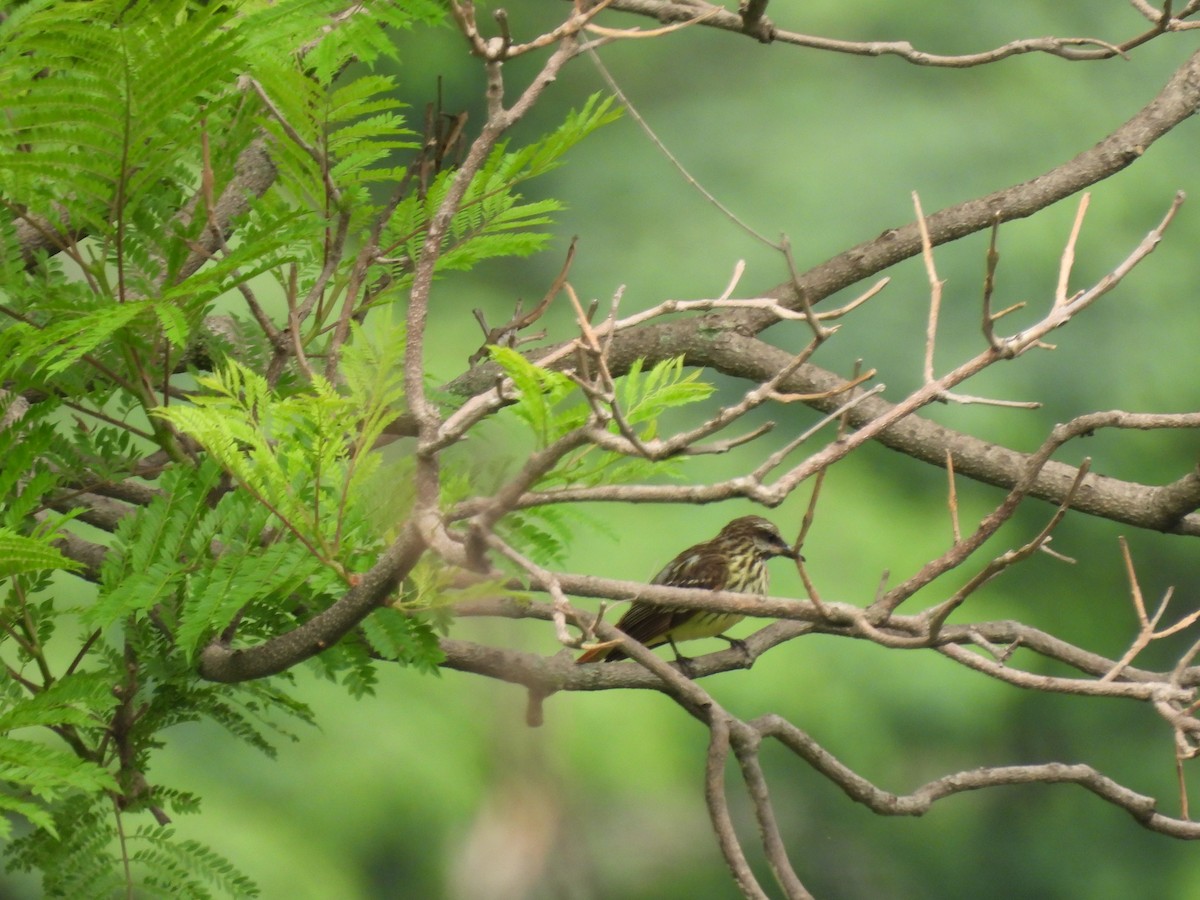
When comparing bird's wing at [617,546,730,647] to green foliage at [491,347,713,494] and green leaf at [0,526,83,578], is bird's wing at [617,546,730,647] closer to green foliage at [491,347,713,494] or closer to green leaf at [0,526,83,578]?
green foliage at [491,347,713,494]

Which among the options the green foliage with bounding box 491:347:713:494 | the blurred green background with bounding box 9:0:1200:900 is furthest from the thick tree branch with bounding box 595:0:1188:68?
the blurred green background with bounding box 9:0:1200:900

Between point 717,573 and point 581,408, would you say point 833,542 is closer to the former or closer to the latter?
point 717,573

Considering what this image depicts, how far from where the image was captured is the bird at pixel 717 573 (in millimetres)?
1718

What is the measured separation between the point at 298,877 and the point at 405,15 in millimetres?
1622

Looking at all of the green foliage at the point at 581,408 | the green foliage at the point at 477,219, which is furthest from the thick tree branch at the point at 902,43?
the green foliage at the point at 581,408

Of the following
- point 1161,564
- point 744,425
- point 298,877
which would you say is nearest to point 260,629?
point 298,877

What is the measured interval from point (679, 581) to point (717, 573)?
0.20 ft

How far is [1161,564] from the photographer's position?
90.4 inches

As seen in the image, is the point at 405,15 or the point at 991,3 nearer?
the point at 405,15

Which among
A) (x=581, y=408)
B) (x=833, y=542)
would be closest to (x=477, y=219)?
(x=581, y=408)

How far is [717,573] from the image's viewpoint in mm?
1776

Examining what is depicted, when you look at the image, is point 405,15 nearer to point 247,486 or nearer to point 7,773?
point 247,486

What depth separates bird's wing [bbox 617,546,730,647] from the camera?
1702mm

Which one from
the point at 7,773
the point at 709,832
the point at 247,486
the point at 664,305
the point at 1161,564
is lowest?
the point at 709,832
